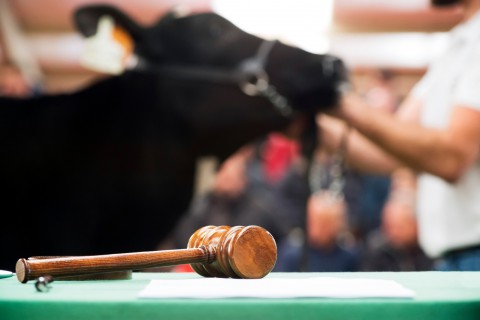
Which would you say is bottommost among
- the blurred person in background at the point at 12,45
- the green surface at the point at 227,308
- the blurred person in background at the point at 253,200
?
the green surface at the point at 227,308

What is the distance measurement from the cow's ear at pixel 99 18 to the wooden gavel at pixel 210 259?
124cm

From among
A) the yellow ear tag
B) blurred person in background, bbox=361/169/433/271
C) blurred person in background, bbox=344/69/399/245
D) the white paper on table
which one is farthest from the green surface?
blurred person in background, bbox=344/69/399/245

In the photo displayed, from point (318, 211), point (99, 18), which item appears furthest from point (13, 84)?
point (99, 18)

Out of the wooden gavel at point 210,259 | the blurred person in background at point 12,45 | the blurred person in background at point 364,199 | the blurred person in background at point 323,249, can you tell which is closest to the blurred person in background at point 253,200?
the blurred person in background at point 323,249

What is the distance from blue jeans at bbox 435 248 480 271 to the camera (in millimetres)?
1392

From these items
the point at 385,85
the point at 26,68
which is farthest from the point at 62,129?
the point at 26,68

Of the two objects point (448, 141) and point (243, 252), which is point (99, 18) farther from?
point (243, 252)

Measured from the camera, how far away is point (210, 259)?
73 centimetres

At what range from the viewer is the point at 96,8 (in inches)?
74.9

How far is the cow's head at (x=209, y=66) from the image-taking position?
1854 millimetres

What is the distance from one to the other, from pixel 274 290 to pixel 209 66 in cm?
137

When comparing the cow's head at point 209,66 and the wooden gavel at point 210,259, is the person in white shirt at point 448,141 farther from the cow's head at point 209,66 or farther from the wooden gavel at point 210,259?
the wooden gavel at point 210,259

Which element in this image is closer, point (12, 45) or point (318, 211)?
point (318, 211)

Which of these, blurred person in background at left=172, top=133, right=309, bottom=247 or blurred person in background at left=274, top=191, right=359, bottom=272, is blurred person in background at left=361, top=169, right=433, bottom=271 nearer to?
blurred person in background at left=274, top=191, right=359, bottom=272
